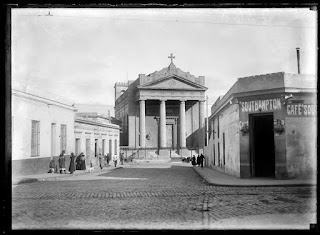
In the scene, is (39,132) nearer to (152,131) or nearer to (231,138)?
(231,138)

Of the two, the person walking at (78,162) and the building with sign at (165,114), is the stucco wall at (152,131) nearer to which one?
the building with sign at (165,114)

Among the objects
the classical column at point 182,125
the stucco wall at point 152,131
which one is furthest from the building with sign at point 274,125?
the stucco wall at point 152,131

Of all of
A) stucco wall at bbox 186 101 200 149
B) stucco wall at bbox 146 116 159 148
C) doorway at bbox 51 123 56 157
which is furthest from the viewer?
stucco wall at bbox 186 101 200 149

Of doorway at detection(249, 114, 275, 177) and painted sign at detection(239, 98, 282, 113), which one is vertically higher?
painted sign at detection(239, 98, 282, 113)

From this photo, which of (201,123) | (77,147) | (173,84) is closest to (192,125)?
(201,123)

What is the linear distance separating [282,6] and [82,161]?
18.6 m

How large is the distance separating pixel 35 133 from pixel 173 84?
30.2 metres

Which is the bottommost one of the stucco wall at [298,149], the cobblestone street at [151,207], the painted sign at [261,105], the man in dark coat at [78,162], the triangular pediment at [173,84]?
the cobblestone street at [151,207]

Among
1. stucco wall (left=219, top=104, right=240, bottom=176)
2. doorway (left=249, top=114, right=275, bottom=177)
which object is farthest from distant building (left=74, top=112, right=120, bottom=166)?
doorway (left=249, top=114, right=275, bottom=177)

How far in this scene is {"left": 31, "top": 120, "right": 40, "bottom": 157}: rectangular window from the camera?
56.6ft

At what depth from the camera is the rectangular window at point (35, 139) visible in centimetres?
1725

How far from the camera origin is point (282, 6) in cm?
667

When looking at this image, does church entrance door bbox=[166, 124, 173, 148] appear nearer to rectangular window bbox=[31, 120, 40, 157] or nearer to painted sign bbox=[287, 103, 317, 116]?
rectangular window bbox=[31, 120, 40, 157]

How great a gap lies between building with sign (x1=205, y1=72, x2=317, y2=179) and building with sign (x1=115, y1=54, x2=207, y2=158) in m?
27.2
